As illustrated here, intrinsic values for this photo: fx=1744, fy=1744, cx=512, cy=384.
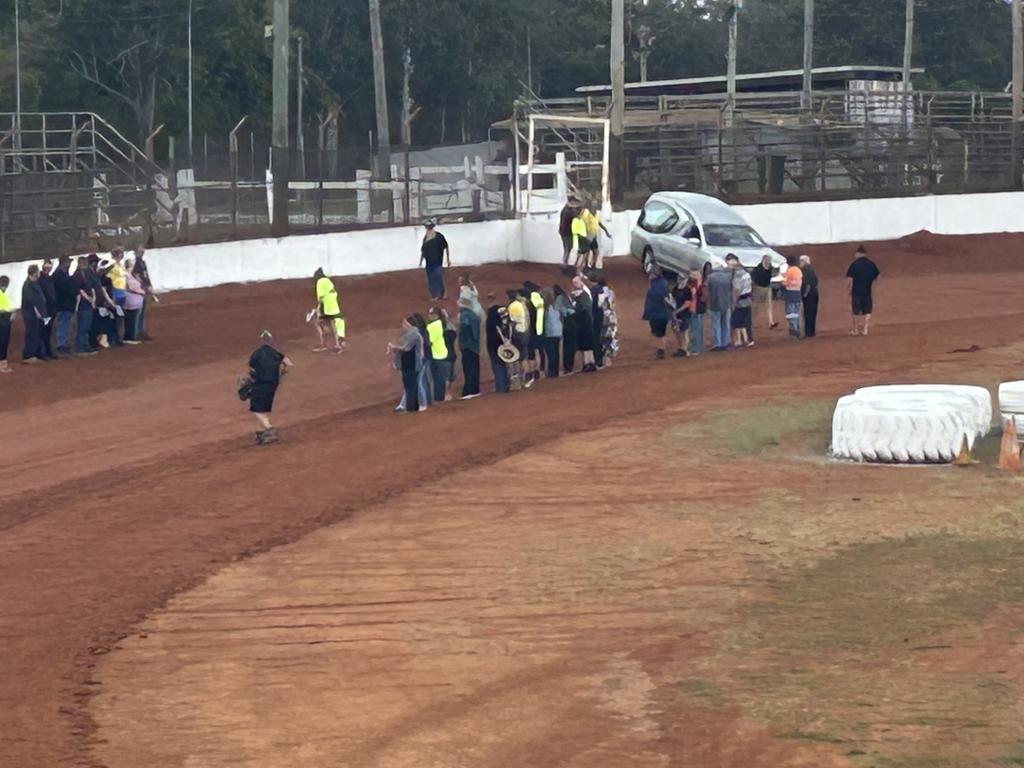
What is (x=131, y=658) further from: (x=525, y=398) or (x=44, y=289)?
(x=44, y=289)

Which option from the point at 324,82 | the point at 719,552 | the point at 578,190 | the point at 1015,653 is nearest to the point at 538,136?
the point at 578,190

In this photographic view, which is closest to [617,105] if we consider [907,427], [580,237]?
[580,237]

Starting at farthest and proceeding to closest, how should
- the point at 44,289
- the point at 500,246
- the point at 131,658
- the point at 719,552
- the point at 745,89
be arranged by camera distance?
the point at 745,89 < the point at 500,246 < the point at 44,289 < the point at 719,552 < the point at 131,658

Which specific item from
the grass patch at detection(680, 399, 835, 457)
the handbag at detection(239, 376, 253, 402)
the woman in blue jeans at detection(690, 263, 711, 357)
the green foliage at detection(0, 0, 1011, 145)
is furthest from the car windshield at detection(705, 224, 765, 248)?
the green foliage at detection(0, 0, 1011, 145)

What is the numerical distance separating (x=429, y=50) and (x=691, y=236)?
41.3 m

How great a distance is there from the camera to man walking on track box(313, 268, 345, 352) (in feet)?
90.0

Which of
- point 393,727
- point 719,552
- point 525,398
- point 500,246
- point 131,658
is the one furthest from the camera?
point 500,246

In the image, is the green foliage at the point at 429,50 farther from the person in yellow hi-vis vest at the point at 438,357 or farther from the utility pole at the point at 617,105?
the person in yellow hi-vis vest at the point at 438,357

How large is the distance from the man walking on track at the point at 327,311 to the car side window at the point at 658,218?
29.8ft

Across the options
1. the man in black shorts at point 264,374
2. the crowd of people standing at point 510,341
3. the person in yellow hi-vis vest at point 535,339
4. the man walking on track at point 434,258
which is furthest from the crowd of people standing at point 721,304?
the man in black shorts at point 264,374

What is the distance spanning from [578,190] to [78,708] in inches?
1252

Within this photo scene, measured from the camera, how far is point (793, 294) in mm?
29094

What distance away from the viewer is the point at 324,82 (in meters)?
71.6

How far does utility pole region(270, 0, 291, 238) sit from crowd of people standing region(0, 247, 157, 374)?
27.6ft
